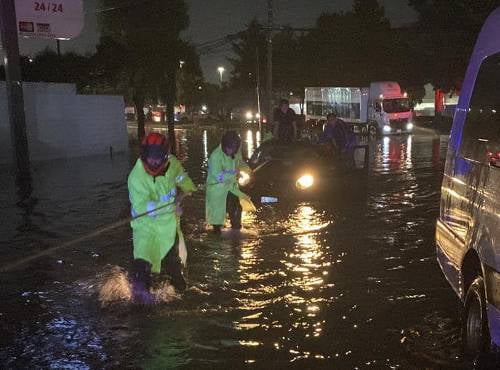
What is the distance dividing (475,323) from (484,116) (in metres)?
1.51

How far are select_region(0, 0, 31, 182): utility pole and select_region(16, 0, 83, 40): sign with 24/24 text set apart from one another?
9.14 feet

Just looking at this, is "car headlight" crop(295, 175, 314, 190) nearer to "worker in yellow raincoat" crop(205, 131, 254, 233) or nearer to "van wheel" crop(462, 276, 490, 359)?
"worker in yellow raincoat" crop(205, 131, 254, 233)

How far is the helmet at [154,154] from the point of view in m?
5.91

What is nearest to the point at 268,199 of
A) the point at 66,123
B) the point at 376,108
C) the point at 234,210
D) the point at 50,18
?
the point at 234,210

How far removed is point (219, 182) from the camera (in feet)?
30.3

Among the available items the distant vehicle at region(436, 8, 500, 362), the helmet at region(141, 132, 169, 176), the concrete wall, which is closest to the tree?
the concrete wall

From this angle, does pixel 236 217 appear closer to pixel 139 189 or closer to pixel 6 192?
pixel 139 189

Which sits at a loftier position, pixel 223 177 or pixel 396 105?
pixel 223 177

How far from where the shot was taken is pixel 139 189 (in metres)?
5.93

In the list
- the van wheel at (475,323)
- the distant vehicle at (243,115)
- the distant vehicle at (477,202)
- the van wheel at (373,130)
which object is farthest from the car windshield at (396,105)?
the van wheel at (475,323)

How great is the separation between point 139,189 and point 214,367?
1.83m

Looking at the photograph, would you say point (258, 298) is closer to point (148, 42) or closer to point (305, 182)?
point (305, 182)

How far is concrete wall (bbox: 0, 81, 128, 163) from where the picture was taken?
2423 centimetres

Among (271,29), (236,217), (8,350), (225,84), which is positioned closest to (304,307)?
(8,350)
